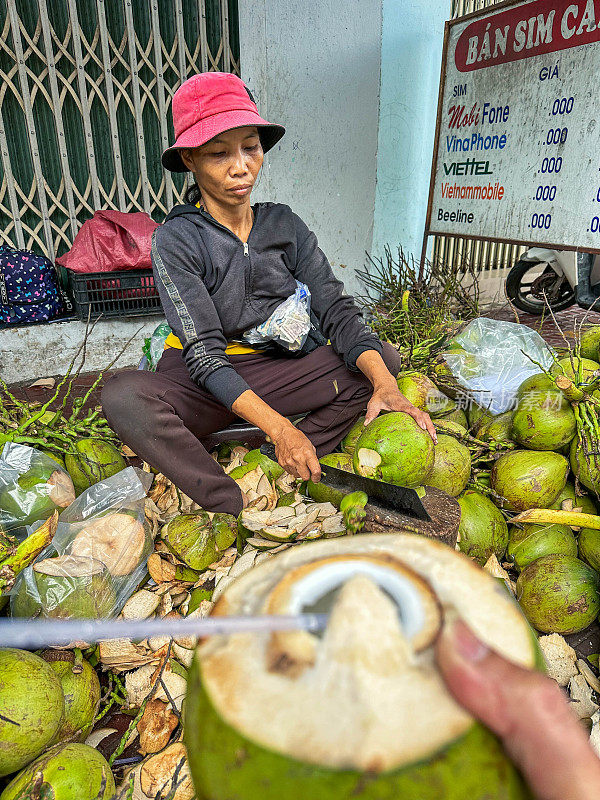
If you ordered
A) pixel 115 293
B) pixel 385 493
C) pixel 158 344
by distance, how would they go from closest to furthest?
pixel 385 493, pixel 158 344, pixel 115 293

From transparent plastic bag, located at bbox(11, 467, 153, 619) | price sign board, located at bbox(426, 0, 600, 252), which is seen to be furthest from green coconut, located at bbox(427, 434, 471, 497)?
price sign board, located at bbox(426, 0, 600, 252)

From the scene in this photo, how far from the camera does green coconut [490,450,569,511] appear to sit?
6.66 feet

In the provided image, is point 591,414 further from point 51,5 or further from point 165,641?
point 51,5

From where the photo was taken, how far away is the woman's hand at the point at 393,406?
6.14ft

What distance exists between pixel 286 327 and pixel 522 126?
2546 millimetres

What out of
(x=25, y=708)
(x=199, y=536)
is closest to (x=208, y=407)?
(x=199, y=536)

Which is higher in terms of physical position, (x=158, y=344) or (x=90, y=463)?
(x=158, y=344)

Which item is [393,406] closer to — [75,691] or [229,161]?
[229,161]

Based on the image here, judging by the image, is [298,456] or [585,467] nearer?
[298,456]

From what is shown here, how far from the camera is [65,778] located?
3.90 feet

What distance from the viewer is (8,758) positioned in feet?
4.06

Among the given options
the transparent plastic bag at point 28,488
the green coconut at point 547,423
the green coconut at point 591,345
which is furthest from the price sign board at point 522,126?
the transparent plastic bag at point 28,488

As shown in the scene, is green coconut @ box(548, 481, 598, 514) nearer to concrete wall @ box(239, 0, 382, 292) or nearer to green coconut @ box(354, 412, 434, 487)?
green coconut @ box(354, 412, 434, 487)

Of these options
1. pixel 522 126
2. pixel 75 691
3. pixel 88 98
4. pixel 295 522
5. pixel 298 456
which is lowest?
pixel 75 691
